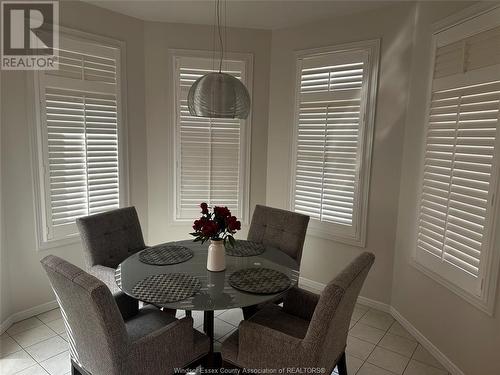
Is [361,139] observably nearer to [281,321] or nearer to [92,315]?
[281,321]

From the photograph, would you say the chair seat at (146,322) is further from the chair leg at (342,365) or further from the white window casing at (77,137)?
the white window casing at (77,137)

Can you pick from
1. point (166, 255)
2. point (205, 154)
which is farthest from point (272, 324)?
point (205, 154)

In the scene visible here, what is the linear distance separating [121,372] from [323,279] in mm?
2413

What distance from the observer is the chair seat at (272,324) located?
184 cm

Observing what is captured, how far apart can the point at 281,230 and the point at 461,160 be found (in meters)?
1.42

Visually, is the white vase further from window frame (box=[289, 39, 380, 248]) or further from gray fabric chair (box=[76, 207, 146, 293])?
window frame (box=[289, 39, 380, 248])

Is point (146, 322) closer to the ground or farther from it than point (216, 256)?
closer to the ground

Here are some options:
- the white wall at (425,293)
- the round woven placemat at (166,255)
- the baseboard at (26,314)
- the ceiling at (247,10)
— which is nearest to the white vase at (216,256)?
the round woven placemat at (166,255)

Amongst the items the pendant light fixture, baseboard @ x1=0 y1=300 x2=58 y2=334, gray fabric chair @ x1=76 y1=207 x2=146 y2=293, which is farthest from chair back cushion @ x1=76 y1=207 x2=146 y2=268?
the pendant light fixture

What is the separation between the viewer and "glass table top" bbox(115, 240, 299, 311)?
5.80 ft

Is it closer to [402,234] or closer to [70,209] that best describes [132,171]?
[70,209]

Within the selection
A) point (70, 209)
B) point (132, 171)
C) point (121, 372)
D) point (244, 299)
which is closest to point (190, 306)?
point (244, 299)

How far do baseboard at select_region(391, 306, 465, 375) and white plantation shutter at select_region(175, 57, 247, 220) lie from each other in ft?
6.25

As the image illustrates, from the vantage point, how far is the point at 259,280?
2037mm
